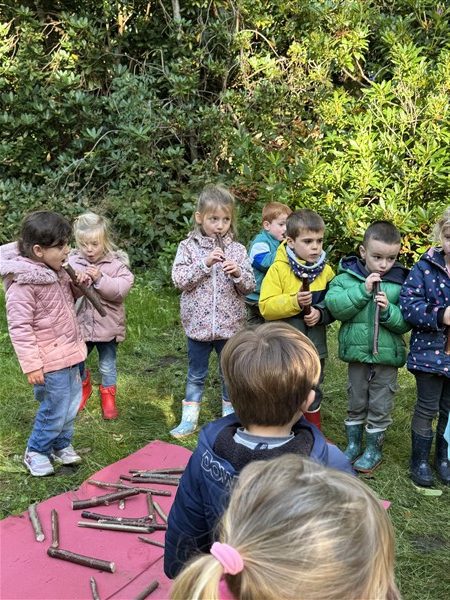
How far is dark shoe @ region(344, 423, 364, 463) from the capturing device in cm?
424

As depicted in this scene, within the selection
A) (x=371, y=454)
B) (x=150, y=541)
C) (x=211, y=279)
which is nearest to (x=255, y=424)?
(x=150, y=541)

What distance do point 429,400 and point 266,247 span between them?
201 cm

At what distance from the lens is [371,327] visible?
157 inches

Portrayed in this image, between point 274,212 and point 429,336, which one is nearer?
point 429,336

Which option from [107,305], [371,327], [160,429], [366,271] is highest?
[366,271]

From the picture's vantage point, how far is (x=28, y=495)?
3807 mm

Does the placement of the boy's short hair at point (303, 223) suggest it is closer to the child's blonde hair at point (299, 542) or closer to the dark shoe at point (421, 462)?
the dark shoe at point (421, 462)

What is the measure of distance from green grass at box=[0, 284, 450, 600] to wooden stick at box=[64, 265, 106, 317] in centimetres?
98

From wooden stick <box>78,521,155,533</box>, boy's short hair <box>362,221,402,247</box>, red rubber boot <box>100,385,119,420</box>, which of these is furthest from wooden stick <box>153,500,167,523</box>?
boy's short hair <box>362,221,402,247</box>

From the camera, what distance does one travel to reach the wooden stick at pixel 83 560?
306 centimetres

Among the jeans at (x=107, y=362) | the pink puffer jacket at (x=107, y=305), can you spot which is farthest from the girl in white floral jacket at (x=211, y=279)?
the jeans at (x=107, y=362)

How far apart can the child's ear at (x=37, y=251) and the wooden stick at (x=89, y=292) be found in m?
0.18

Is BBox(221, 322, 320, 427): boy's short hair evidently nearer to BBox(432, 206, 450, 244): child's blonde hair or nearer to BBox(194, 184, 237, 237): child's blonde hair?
BBox(432, 206, 450, 244): child's blonde hair

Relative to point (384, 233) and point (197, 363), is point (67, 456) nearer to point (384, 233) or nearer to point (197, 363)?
point (197, 363)
